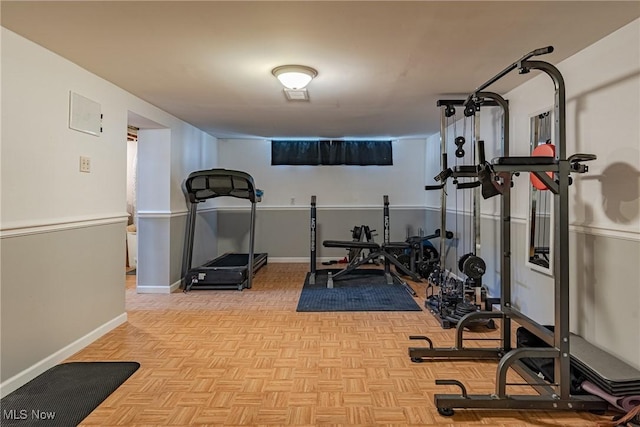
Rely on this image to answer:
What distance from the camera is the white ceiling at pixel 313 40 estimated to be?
1.89 meters

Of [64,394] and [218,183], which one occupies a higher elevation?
[218,183]

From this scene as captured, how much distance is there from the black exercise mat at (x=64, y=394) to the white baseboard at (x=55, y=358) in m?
0.03

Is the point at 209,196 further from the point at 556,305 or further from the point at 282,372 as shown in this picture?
the point at 556,305

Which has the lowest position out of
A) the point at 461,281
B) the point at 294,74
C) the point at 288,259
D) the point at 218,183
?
the point at 288,259

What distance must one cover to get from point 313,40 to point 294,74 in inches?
20.7

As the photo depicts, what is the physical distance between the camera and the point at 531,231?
10.0 feet

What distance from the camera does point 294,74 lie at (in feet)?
9.10

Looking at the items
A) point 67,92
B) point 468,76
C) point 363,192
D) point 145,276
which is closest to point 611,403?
point 468,76

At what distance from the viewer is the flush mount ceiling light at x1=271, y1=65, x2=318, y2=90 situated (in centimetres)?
273

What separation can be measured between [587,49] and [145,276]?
185 inches

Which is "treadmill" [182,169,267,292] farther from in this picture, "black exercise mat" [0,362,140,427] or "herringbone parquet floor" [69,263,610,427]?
"black exercise mat" [0,362,140,427]

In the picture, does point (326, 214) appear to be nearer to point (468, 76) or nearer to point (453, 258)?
point (453, 258)

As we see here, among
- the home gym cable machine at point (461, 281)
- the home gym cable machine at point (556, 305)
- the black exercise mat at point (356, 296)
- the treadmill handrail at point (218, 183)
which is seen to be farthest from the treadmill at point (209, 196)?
the home gym cable machine at point (556, 305)

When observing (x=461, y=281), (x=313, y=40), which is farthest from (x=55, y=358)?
(x=461, y=281)
